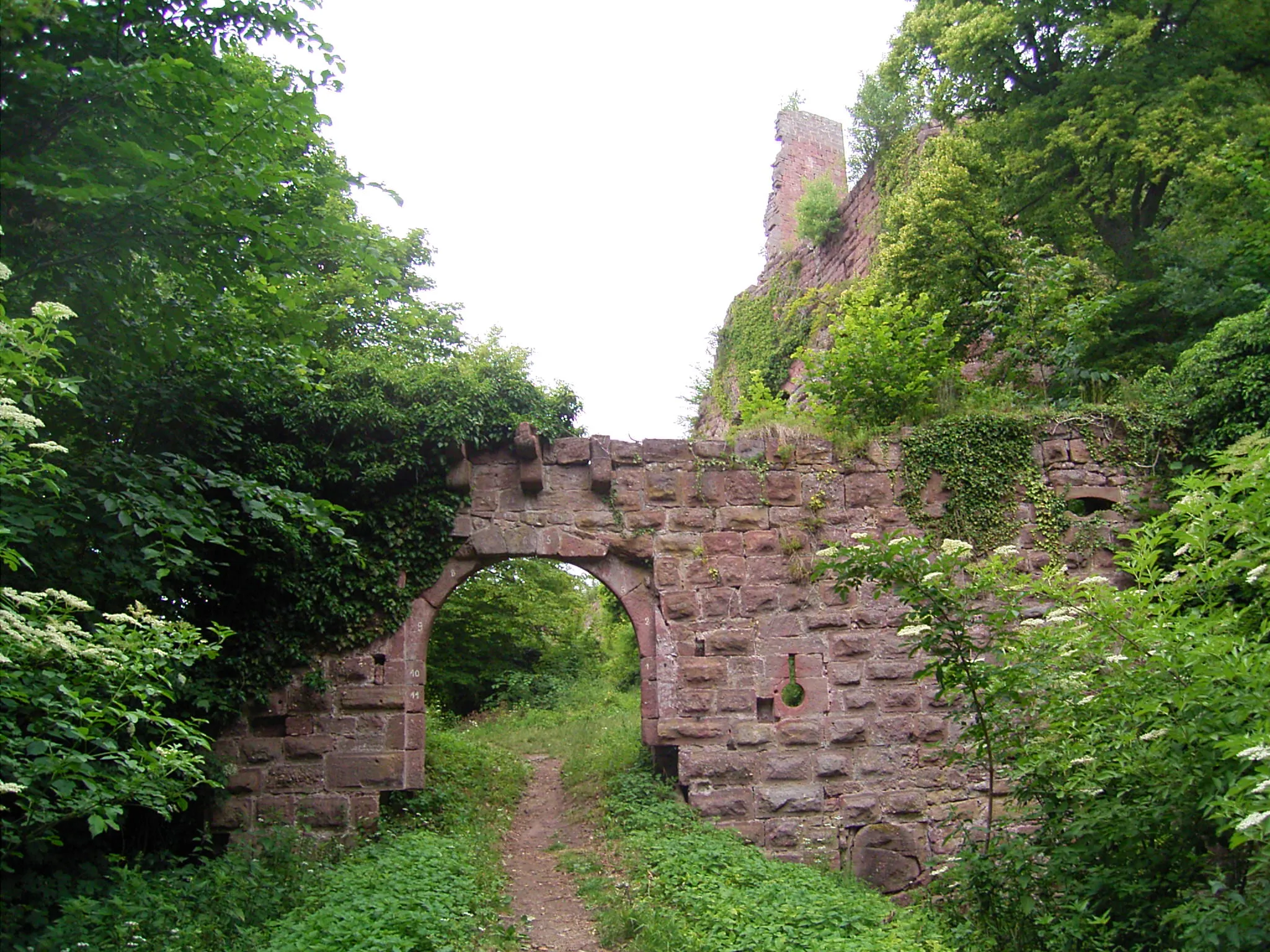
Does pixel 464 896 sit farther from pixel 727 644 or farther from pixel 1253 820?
pixel 1253 820

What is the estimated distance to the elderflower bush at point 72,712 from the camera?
153 inches

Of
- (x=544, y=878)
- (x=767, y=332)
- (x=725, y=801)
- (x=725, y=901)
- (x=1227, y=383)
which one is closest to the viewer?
(x=725, y=901)

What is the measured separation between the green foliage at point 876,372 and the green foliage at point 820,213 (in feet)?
22.7

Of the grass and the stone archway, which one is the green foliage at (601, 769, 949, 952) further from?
the grass

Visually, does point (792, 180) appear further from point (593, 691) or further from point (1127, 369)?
point (593, 691)

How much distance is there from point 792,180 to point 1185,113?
788cm

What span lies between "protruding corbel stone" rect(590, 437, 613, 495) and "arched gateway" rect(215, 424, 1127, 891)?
0.01m

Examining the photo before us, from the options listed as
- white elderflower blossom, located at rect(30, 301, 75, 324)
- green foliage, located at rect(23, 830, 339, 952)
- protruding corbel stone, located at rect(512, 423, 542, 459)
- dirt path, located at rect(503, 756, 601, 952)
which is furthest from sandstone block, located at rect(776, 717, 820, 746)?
white elderflower blossom, located at rect(30, 301, 75, 324)

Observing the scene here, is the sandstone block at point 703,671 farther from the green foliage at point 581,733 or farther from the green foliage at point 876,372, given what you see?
the green foliage at point 876,372

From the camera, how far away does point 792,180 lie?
1794 cm

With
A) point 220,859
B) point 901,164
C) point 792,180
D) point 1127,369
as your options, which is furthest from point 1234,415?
point 792,180

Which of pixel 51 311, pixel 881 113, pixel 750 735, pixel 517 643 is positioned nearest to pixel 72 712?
pixel 51 311

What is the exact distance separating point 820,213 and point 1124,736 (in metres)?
12.4

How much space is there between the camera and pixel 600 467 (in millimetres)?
8227
